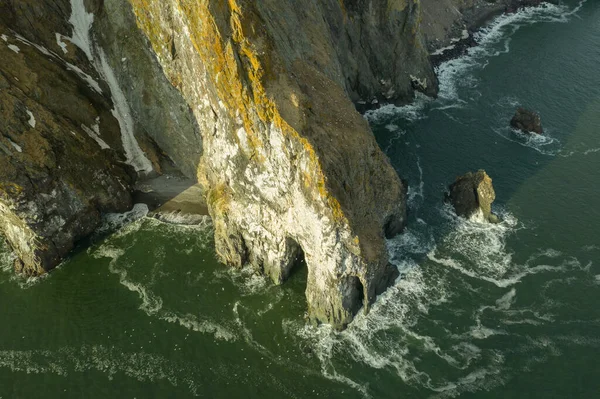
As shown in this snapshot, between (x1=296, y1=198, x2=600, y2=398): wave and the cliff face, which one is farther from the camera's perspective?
(x1=296, y1=198, x2=600, y2=398): wave

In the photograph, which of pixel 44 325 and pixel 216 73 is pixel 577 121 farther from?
pixel 44 325

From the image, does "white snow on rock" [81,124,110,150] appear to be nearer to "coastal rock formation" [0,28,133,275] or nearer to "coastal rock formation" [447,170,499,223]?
"coastal rock formation" [0,28,133,275]

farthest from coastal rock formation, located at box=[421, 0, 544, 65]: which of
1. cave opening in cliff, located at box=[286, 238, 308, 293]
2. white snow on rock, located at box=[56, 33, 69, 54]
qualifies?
white snow on rock, located at box=[56, 33, 69, 54]

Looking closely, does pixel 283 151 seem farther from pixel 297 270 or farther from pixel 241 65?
pixel 297 270

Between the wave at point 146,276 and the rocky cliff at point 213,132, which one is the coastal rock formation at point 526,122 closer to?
the rocky cliff at point 213,132

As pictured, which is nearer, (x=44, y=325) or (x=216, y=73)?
(x=216, y=73)

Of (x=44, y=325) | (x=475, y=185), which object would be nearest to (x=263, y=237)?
(x=44, y=325)

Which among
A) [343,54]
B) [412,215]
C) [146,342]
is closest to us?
[146,342]
